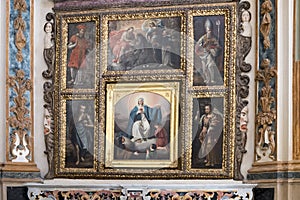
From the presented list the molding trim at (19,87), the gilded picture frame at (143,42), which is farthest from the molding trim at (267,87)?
the molding trim at (19,87)

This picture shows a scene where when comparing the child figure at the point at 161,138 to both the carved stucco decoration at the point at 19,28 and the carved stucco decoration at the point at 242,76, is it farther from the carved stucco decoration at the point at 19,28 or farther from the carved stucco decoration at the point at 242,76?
the carved stucco decoration at the point at 19,28

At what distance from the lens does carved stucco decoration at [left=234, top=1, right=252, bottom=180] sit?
31.9 ft

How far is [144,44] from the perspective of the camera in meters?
10.2

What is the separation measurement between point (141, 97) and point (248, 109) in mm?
1414

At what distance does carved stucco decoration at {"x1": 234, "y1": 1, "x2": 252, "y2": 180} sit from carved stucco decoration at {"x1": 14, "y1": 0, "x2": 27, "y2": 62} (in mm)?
2904

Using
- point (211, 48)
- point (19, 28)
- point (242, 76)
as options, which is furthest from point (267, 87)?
point (19, 28)

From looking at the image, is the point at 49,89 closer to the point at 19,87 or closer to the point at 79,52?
the point at 19,87

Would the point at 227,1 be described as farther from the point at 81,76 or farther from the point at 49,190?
the point at 49,190

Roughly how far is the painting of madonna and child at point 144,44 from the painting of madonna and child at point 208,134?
674 millimetres

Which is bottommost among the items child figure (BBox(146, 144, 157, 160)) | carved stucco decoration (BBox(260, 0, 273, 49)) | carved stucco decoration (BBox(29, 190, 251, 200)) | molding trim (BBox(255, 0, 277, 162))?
carved stucco decoration (BBox(29, 190, 251, 200))

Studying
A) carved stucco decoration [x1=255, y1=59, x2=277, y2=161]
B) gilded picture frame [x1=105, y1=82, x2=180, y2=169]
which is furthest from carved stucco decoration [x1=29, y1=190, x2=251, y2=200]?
carved stucco decoration [x1=255, y1=59, x2=277, y2=161]

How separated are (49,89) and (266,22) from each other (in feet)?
9.97

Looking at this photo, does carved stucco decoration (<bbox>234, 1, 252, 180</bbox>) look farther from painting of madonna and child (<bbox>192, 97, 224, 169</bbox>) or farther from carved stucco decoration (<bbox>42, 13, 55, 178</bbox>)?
carved stucco decoration (<bbox>42, 13, 55, 178</bbox>)

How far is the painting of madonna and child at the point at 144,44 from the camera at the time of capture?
33.1ft
